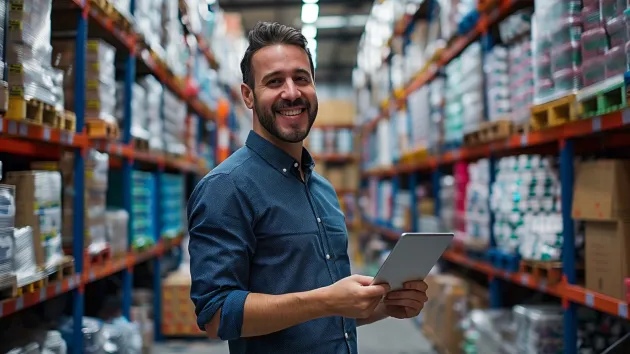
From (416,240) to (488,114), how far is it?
3.42 meters

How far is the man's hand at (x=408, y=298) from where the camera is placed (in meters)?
2.14

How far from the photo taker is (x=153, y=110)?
566 cm

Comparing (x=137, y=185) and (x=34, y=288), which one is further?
(x=137, y=185)

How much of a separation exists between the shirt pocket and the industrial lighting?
10.9 metres

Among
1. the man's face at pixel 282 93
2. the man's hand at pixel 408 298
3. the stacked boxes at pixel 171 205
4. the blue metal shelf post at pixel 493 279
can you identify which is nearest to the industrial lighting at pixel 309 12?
the stacked boxes at pixel 171 205

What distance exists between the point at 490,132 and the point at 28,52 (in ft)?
11.0

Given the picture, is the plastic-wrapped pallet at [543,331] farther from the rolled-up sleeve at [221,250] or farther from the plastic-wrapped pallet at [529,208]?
the rolled-up sleeve at [221,250]

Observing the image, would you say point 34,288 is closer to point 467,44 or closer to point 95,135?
point 95,135

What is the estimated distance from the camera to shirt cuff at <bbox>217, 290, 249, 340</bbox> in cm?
186

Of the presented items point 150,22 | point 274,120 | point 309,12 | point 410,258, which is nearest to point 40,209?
point 274,120

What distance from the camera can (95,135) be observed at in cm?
407

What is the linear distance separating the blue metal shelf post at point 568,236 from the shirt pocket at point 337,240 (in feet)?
6.04

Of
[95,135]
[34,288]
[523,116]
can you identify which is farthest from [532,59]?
[34,288]

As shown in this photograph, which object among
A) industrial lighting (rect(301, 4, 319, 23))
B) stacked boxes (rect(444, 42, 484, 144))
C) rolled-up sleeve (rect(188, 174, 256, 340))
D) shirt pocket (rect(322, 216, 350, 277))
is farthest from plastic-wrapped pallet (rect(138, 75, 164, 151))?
industrial lighting (rect(301, 4, 319, 23))
